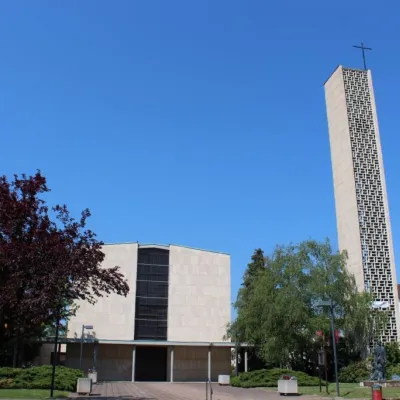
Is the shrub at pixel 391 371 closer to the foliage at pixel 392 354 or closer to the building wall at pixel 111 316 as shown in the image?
the foliage at pixel 392 354

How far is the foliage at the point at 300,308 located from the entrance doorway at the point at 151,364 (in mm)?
11663

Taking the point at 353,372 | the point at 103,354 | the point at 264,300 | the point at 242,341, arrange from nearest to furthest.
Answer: the point at 353,372
the point at 264,300
the point at 242,341
the point at 103,354

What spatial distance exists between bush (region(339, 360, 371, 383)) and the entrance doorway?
65.1 ft

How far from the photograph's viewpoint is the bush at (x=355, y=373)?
35812 mm

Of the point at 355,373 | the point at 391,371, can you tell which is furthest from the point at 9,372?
the point at 391,371

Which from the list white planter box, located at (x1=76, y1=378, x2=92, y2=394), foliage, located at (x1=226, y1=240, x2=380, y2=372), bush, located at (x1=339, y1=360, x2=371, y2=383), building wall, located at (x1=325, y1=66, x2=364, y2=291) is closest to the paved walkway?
white planter box, located at (x1=76, y1=378, x2=92, y2=394)

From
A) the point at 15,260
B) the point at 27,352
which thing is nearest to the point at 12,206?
the point at 15,260

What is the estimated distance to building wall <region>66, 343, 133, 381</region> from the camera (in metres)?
46.9

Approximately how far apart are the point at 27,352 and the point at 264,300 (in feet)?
90.1

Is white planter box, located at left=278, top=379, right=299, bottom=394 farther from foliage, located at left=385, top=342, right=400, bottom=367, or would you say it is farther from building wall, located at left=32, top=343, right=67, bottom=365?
building wall, located at left=32, top=343, right=67, bottom=365

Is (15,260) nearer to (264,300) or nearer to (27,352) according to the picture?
(264,300)

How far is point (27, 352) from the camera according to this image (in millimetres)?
51812

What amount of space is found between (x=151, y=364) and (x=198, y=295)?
836cm

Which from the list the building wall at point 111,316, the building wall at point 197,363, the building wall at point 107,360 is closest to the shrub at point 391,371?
the building wall at point 197,363
